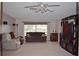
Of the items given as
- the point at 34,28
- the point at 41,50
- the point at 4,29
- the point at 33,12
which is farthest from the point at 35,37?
the point at 4,29

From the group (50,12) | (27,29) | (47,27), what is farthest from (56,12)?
(27,29)

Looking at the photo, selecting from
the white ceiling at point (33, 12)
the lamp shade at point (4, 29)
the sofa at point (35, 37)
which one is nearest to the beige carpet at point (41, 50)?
the sofa at point (35, 37)

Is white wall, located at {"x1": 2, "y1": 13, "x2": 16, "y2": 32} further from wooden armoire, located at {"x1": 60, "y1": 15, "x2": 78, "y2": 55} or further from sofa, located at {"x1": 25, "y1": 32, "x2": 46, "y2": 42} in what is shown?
wooden armoire, located at {"x1": 60, "y1": 15, "x2": 78, "y2": 55}

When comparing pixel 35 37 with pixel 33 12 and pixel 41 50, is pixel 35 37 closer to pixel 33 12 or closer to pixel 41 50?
pixel 41 50

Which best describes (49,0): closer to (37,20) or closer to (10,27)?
(37,20)

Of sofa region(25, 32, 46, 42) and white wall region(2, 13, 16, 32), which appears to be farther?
sofa region(25, 32, 46, 42)

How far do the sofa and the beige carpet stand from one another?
0.09 meters

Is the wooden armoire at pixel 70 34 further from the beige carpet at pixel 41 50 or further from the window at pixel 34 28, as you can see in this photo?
the window at pixel 34 28

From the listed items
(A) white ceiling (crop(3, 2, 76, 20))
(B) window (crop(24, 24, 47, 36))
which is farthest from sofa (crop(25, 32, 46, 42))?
(A) white ceiling (crop(3, 2, 76, 20))

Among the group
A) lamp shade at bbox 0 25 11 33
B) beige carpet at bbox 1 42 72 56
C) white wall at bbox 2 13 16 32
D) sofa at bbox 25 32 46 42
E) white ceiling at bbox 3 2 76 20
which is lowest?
beige carpet at bbox 1 42 72 56

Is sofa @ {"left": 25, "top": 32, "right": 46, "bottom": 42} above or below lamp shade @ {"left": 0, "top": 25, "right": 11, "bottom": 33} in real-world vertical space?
below

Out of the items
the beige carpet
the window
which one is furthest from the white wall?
the beige carpet

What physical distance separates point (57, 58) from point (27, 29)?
0.83 m

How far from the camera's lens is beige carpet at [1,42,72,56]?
2.94m
